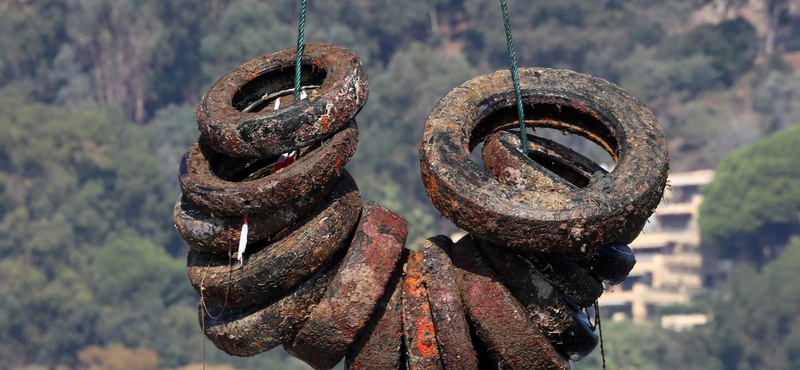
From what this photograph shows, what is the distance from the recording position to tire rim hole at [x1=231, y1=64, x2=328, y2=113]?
21.8 ft

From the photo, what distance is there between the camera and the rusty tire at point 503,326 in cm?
585

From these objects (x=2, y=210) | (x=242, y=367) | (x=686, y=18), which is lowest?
(x=242, y=367)

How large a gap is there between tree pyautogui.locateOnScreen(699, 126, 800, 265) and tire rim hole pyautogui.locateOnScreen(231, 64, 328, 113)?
78.9 meters

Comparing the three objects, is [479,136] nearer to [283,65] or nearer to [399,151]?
[283,65]

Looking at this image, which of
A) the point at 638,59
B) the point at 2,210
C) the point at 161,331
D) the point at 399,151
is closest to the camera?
the point at 161,331

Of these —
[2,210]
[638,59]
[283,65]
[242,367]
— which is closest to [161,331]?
[242,367]

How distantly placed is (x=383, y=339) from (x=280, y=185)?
0.93 meters

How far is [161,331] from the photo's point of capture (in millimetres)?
77625

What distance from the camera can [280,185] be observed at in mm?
5805

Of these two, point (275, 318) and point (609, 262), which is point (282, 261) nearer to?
point (275, 318)

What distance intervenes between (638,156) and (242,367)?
74263 mm

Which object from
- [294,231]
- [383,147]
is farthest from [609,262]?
[383,147]

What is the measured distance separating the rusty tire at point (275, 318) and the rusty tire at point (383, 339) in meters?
0.29

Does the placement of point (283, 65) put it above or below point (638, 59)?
below
